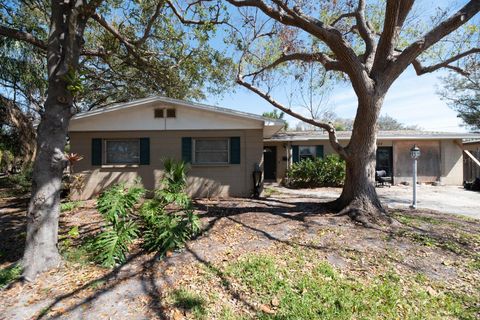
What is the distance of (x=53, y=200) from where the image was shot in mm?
4441

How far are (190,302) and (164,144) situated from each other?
727 centimetres

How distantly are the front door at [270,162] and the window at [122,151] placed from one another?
26.7 ft

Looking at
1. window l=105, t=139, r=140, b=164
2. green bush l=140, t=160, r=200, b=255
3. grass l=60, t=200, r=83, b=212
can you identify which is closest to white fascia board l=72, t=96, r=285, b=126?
window l=105, t=139, r=140, b=164

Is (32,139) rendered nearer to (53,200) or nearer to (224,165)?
(224,165)

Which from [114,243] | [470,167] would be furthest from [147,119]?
[470,167]

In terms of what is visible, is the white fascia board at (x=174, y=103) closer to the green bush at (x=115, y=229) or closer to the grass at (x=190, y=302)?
the green bush at (x=115, y=229)

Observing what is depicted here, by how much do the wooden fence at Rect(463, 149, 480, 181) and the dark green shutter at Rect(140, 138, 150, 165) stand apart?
17.2 meters

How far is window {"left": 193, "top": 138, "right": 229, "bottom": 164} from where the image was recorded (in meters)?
10.2

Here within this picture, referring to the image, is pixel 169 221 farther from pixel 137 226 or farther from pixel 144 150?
pixel 144 150

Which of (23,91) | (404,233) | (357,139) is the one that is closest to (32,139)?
(23,91)

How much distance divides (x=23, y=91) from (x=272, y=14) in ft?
48.3

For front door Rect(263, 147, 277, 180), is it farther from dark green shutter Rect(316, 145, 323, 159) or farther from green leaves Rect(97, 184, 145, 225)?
green leaves Rect(97, 184, 145, 225)

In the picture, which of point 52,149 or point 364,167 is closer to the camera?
point 52,149

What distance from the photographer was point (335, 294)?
3.68 m
